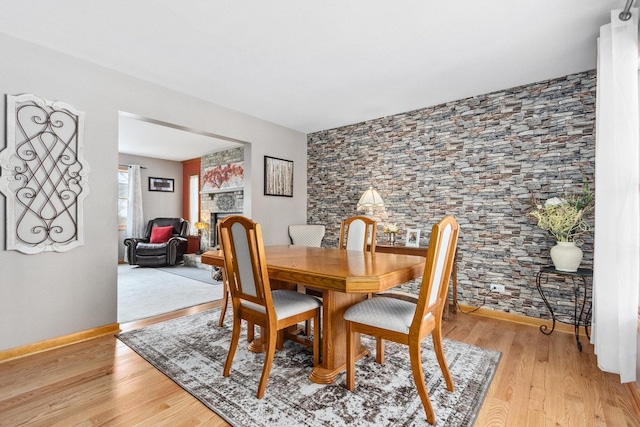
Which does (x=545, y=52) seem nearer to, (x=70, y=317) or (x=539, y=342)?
(x=539, y=342)

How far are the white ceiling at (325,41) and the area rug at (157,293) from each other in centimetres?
243

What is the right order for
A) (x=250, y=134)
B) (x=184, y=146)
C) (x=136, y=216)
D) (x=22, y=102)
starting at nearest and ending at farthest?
(x=22, y=102) < (x=250, y=134) < (x=184, y=146) < (x=136, y=216)

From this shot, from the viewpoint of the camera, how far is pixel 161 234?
625 cm

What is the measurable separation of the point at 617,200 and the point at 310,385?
2286mm

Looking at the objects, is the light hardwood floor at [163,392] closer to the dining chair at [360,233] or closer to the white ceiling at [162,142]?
the dining chair at [360,233]

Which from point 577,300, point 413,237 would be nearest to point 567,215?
point 577,300

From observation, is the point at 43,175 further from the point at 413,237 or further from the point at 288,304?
the point at 413,237

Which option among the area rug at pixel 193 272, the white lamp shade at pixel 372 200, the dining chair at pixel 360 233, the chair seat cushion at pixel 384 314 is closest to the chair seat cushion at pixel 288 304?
→ the chair seat cushion at pixel 384 314

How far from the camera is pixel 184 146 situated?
600 centimetres

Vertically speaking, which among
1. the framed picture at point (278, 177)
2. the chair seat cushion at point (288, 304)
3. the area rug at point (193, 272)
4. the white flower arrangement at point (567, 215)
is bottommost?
the area rug at point (193, 272)

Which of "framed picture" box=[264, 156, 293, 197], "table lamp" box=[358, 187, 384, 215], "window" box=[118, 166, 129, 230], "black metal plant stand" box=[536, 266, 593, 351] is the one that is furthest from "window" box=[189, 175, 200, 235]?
"black metal plant stand" box=[536, 266, 593, 351]

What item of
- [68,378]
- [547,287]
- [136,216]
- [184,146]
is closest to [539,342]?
[547,287]

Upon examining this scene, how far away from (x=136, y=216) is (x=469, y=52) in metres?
6.97

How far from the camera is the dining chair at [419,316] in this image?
1.54 metres
